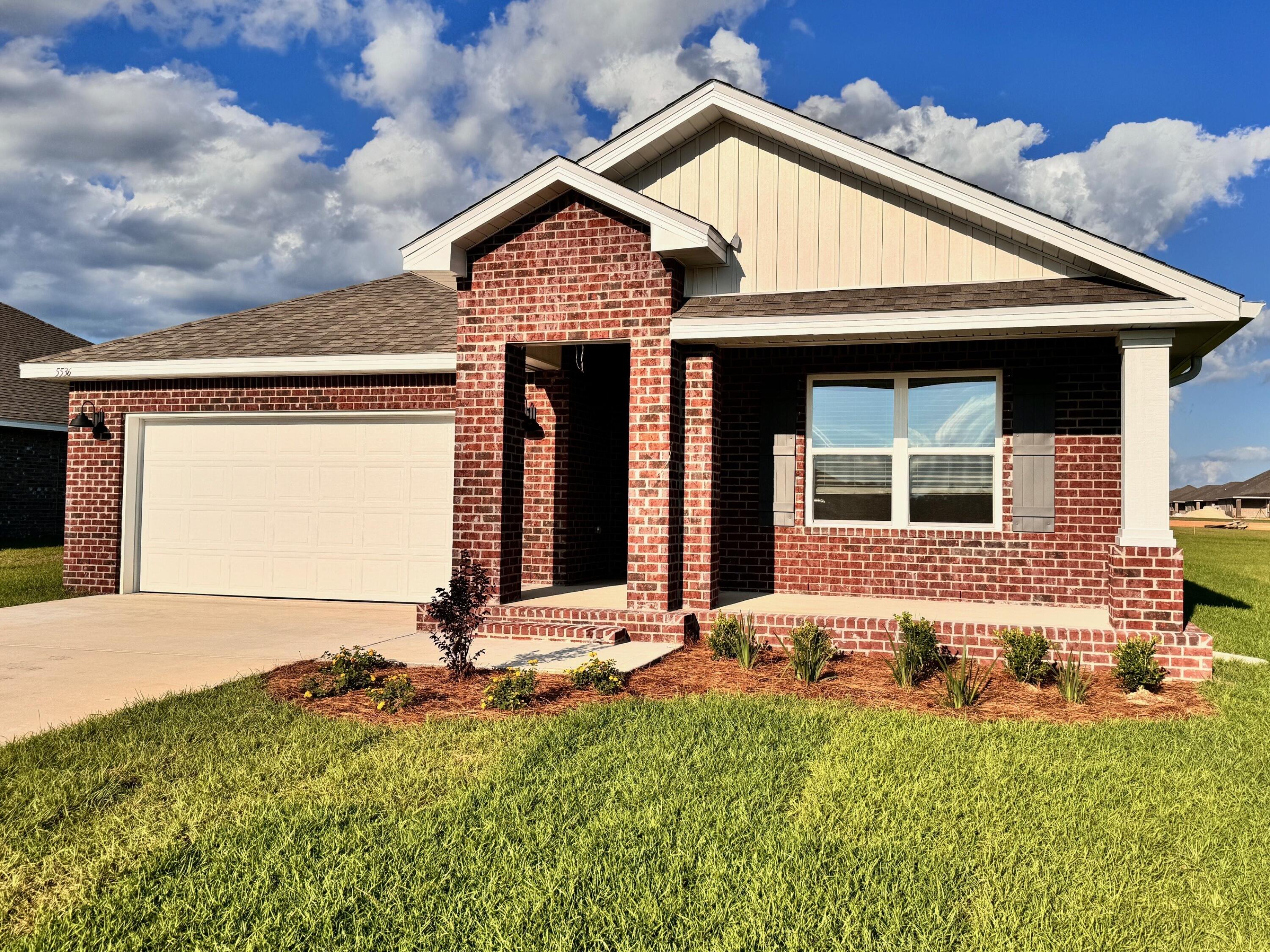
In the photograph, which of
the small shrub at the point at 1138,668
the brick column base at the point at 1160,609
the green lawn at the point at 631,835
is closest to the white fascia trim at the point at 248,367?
the green lawn at the point at 631,835

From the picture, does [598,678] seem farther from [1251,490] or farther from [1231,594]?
[1251,490]

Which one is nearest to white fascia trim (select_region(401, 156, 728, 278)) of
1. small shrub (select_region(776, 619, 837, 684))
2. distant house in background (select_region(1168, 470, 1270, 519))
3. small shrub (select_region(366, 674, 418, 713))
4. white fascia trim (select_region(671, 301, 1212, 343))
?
white fascia trim (select_region(671, 301, 1212, 343))

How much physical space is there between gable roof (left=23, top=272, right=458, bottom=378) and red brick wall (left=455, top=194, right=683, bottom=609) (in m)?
1.76

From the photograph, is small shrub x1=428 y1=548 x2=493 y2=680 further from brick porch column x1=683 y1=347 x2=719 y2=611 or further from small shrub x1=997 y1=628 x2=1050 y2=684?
small shrub x1=997 y1=628 x2=1050 y2=684

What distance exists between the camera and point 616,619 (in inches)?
357

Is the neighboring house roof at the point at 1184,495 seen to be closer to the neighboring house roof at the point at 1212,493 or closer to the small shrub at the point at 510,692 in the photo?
the neighboring house roof at the point at 1212,493

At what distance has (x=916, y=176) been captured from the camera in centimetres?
892

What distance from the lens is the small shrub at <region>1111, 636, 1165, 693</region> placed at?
23.1ft

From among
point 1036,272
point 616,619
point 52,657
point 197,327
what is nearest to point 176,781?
point 52,657

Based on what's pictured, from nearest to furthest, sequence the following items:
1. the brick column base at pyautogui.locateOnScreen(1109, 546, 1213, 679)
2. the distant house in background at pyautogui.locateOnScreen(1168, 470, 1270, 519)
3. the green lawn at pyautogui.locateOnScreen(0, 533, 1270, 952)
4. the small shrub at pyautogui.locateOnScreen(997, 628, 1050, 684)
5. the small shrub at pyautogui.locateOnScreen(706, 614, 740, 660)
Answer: the green lawn at pyautogui.locateOnScreen(0, 533, 1270, 952) → the small shrub at pyautogui.locateOnScreen(997, 628, 1050, 684) → the brick column base at pyautogui.locateOnScreen(1109, 546, 1213, 679) → the small shrub at pyautogui.locateOnScreen(706, 614, 740, 660) → the distant house in background at pyautogui.locateOnScreen(1168, 470, 1270, 519)

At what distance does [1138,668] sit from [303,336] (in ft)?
35.9

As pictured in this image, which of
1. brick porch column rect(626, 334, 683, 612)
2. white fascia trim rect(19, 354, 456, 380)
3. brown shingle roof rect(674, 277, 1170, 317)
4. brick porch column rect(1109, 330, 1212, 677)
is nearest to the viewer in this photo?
brick porch column rect(1109, 330, 1212, 677)

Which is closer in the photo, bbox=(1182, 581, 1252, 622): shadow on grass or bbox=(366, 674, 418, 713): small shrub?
bbox=(366, 674, 418, 713): small shrub

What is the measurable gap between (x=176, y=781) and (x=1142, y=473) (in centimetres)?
807
